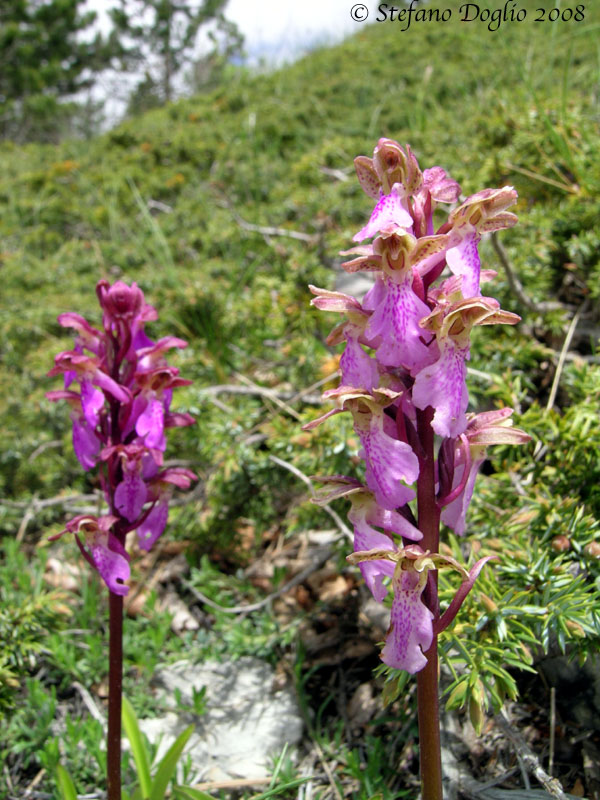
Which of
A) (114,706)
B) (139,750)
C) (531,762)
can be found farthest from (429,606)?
(139,750)

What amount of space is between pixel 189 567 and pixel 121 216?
4665 millimetres

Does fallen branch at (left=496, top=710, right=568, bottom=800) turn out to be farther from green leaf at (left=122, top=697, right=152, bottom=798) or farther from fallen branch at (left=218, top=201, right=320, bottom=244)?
fallen branch at (left=218, top=201, right=320, bottom=244)

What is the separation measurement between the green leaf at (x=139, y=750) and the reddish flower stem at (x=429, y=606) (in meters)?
1.05

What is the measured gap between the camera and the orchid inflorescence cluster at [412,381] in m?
1.19

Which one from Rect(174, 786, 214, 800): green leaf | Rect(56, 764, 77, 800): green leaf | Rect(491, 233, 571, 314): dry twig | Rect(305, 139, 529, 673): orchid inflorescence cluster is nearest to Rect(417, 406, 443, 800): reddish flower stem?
Rect(305, 139, 529, 673): orchid inflorescence cluster

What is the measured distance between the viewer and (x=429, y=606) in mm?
1254

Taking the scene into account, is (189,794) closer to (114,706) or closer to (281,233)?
(114,706)

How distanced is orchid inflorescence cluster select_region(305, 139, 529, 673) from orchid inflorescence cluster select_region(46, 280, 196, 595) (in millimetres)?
687

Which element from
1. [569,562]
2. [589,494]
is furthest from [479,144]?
[569,562]

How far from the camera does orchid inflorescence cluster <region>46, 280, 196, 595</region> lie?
1.73 m

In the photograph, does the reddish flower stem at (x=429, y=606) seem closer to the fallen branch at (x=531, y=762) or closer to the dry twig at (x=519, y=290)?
the fallen branch at (x=531, y=762)

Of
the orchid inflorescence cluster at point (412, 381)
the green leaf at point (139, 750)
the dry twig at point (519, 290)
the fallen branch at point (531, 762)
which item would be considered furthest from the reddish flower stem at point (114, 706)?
the dry twig at point (519, 290)

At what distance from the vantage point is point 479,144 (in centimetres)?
371

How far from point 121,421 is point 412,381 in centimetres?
94
